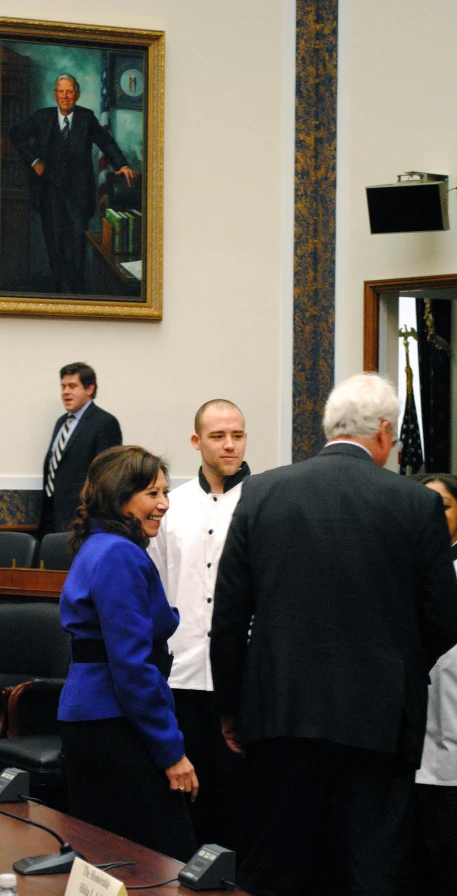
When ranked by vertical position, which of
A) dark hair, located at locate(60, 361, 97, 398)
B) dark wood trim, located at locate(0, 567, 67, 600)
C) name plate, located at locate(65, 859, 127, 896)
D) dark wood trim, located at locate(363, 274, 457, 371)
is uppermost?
dark wood trim, located at locate(363, 274, 457, 371)

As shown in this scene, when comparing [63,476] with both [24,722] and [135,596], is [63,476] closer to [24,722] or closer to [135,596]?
[24,722]

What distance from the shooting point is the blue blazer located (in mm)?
2881

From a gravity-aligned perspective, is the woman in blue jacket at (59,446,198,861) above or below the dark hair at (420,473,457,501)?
below

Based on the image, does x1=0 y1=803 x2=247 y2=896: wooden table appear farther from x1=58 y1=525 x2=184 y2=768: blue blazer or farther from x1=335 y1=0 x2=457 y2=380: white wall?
x1=335 y1=0 x2=457 y2=380: white wall

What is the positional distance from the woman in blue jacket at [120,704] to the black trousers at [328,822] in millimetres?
201

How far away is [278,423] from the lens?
8.27 m

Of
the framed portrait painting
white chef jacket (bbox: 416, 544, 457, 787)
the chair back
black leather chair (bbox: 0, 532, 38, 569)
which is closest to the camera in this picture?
white chef jacket (bbox: 416, 544, 457, 787)

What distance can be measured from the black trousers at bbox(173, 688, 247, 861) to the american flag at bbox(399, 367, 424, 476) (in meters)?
4.58

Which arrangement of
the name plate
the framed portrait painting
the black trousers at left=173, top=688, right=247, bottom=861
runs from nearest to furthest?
1. the name plate
2. the black trousers at left=173, top=688, right=247, bottom=861
3. the framed portrait painting

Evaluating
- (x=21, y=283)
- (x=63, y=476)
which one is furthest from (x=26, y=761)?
(x=21, y=283)

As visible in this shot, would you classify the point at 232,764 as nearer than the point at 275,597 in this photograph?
No

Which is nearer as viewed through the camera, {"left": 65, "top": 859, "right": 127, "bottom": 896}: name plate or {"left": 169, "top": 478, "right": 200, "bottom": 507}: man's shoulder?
{"left": 65, "top": 859, "right": 127, "bottom": 896}: name plate

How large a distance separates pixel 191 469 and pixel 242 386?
0.66m

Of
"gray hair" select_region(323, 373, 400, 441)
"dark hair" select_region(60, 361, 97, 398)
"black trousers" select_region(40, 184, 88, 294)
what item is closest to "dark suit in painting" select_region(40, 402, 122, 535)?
"dark hair" select_region(60, 361, 97, 398)
